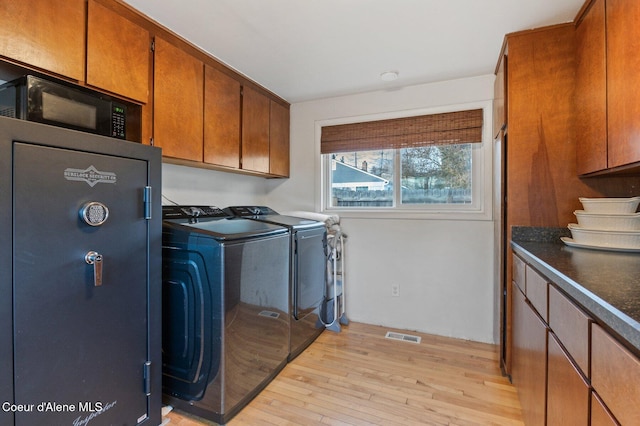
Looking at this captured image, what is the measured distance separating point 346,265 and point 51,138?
239cm

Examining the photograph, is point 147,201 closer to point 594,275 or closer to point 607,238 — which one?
point 594,275

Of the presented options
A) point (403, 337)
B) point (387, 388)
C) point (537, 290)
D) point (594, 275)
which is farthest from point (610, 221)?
point (403, 337)

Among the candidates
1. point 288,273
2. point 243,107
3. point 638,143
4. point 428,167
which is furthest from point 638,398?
point 243,107

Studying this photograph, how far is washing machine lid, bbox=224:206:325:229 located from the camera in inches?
91.7

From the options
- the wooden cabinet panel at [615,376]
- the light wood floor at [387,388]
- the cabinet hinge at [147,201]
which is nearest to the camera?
the wooden cabinet panel at [615,376]

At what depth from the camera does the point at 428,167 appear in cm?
280

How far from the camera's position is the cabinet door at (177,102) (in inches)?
71.0

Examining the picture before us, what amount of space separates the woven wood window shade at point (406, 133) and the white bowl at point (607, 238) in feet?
3.80

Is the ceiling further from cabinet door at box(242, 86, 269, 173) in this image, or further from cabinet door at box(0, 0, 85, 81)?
cabinet door at box(0, 0, 85, 81)

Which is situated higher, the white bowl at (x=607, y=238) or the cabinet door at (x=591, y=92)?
the cabinet door at (x=591, y=92)

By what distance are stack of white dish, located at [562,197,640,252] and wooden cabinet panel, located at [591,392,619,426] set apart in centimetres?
105

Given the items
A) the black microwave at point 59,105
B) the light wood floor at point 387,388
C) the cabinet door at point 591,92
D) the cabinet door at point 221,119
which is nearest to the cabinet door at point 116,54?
the black microwave at point 59,105

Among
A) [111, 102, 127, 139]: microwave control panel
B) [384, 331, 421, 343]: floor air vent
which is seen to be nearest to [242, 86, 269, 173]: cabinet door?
[111, 102, 127, 139]: microwave control panel

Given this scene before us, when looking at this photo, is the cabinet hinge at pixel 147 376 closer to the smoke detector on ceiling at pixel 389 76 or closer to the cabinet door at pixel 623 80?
the cabinet door at pixel 623 80
